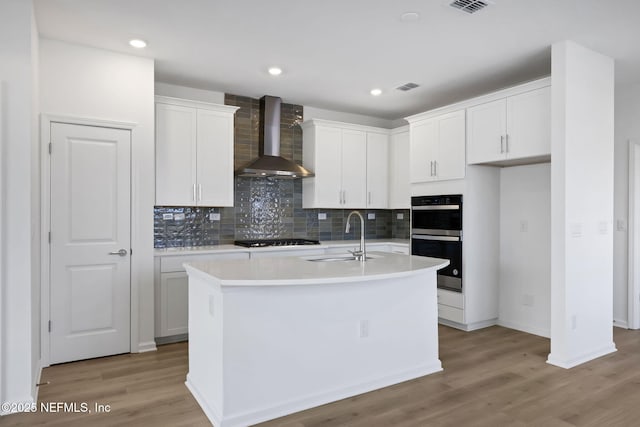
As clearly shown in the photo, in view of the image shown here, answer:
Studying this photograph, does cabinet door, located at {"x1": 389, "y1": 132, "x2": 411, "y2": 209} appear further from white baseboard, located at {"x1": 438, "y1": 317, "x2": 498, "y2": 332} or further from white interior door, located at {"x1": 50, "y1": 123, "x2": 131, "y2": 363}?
white interior door, located at {"x1": 50, "y1": 123, "x2": 131, "y2": 363}

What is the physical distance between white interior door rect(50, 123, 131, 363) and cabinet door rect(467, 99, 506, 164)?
11.1 feet

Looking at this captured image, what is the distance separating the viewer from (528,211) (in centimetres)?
457

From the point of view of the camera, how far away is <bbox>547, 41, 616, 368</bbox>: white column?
347cm

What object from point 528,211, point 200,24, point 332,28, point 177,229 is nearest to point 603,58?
point 528,211

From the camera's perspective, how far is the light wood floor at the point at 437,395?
2.55m

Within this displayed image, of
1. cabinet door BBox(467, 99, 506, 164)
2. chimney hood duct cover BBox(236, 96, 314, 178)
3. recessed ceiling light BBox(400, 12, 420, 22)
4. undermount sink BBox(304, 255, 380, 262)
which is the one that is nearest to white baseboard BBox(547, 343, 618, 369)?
undermount sink BBox(304, 255, 380, 262)

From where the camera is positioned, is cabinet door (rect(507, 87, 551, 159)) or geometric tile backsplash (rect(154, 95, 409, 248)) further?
geometric tile backsplash (rect(154, 95, 409, 248))

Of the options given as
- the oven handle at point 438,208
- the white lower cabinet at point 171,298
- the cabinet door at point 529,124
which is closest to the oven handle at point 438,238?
the oven handle at point 438,208

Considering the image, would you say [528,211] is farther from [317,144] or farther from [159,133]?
[159,133]

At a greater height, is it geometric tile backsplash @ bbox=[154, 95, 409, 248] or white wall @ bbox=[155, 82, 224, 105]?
white wall @ bbox=[155, 82, 224, 105]

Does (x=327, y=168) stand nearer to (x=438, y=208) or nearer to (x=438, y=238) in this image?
(x=438, y=208)

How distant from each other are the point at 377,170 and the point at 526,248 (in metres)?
2.13

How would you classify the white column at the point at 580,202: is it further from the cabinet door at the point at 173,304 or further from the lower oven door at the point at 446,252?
the cabinet door at the point at 173,304

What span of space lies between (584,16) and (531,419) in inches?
109
